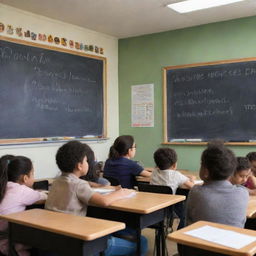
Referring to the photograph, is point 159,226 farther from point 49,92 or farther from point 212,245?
point 49,92

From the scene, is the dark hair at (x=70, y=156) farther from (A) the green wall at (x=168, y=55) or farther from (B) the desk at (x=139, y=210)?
(A) the green wall at (x=168, y=55)

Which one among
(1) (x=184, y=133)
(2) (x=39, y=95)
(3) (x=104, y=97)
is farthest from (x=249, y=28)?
(2) (x=39, y=95)

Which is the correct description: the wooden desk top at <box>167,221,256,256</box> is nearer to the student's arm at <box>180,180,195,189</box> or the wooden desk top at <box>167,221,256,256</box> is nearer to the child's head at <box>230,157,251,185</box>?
the child's head at <box>230,157,251,185</box>

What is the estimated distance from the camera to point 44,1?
3963 millimetres

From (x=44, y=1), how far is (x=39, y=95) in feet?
3.66

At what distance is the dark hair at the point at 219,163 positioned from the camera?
1.96 meters

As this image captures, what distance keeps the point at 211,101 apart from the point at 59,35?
2196mm

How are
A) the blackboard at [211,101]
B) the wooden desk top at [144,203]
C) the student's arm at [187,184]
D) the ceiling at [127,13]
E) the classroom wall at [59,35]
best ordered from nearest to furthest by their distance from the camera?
the wooden desk top at [144,203] → the student's arm at [187,184] → the ceiling at [127,13] → the classroom wall at [59,35] → the blackboard at [211,101]

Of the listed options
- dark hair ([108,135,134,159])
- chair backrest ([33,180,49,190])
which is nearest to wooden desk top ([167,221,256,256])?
dark hair ([108,135,134,159])

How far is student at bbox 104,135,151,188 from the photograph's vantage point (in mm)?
3428

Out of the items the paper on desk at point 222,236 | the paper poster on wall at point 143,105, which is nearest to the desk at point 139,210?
the paper on desk at point 222,236

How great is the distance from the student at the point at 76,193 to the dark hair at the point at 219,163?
0.65 metres

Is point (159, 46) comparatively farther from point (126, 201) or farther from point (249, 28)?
point (126, 201)

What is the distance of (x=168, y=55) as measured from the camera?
17.0 feet
